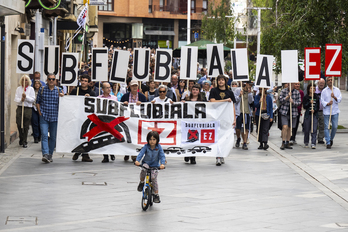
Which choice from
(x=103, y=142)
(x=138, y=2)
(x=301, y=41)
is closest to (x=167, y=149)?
(x=103, y=142)

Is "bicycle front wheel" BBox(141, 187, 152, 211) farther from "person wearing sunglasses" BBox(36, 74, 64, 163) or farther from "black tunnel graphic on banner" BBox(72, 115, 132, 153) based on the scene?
"person wearing sunglasses" BBox(36, 74, 64, 163)

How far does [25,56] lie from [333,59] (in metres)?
8.22

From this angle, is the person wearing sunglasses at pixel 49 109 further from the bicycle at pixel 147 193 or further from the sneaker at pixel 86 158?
the bicycle at pixel 147 193

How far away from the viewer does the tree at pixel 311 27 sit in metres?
21.4

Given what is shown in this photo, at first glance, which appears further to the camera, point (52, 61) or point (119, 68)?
point (52, 61)

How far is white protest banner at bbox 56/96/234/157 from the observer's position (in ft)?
45.5

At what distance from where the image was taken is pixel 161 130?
46.0 ft

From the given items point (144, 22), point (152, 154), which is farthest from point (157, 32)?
point (152, 154)

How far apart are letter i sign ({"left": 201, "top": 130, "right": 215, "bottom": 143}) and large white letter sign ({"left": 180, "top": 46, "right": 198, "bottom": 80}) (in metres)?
2.24

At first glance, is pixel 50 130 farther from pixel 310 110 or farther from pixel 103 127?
pixel 310 110

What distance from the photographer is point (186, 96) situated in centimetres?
1550

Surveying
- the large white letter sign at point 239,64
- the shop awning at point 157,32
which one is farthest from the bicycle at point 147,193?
the shop awning at point 157,32

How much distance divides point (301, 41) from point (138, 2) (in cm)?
6022

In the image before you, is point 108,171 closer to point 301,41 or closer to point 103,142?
point 103,142
